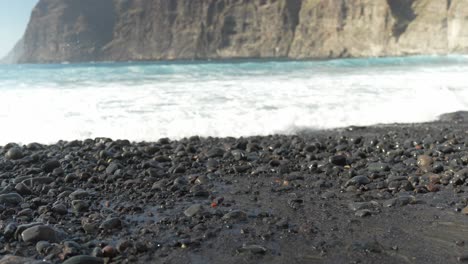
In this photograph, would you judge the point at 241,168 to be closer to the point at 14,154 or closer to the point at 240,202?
the point at 240,202

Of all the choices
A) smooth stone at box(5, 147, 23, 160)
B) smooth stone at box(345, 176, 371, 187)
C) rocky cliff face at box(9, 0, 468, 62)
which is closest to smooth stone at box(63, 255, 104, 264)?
smooth stone at box(345, 176, 371, 187)

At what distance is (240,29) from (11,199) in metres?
92.5

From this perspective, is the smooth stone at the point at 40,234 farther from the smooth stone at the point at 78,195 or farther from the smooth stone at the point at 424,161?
the smooth stone at the point at 424,161

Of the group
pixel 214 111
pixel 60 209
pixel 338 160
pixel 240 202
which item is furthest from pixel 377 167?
pixel 214 111

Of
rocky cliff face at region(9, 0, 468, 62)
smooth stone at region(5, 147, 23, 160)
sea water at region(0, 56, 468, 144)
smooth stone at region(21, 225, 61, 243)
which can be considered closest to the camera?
smooth stone at region(21, 225, 61, 243)

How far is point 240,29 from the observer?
309 ft

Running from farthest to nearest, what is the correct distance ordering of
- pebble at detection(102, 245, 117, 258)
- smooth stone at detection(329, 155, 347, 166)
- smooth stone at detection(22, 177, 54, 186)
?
smooth stone at detection(329, 155, 347, 166), smooth stone at detection(22, 177, 54, 186), pebble at detection(102, 245, 117, 258)

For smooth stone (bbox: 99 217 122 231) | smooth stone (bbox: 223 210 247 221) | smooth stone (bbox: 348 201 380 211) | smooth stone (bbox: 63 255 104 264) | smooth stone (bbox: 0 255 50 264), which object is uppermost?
smooth stone (bbox: 0 255 50 264)

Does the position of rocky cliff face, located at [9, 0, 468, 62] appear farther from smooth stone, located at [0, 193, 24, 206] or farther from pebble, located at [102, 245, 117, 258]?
pebble, located at [102, 245, 117, 258]

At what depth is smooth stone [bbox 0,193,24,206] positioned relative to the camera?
14.6 feet

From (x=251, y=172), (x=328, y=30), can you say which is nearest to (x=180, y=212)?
(x=251, y=172)

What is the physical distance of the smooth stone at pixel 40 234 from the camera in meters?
3.54

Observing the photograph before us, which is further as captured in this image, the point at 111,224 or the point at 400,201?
the point at 400,201

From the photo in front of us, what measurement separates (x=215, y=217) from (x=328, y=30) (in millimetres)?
81687
